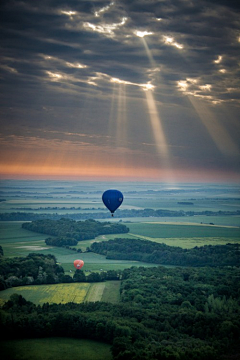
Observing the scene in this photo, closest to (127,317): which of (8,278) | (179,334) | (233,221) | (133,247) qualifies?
(179,334)

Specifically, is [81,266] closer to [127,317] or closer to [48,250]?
[48,250]

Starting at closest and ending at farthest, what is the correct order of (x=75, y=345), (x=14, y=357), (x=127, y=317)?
(x=14, y=357) → (x=75, y=345) → (x=127, y=317)

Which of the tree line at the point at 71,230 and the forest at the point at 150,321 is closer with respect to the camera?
the forest at the point at 150,321

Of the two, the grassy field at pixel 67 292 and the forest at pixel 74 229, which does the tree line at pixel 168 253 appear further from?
the grassy field at pixel 67 292

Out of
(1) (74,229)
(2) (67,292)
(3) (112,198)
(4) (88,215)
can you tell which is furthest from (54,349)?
(4) (88,215)

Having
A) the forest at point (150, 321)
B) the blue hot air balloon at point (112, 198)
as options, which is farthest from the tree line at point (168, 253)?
the blue hot air balloon at point (112, 198)

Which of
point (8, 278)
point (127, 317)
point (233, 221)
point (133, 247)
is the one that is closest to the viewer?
point (127, 317)
